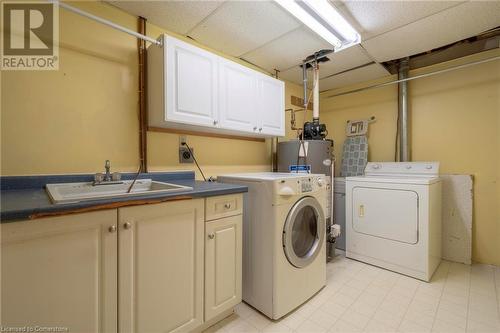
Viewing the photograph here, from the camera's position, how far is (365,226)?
236cm

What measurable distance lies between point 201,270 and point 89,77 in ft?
4.99

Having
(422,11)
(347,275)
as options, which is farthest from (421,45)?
(347,275)

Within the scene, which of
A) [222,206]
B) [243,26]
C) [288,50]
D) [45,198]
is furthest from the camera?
[288,50]

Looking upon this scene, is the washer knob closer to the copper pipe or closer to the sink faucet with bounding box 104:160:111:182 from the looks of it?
the copper pipe

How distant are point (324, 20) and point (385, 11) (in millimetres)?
488

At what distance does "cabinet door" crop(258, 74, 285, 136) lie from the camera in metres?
2.21

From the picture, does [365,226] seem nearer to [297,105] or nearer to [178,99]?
[297,105]

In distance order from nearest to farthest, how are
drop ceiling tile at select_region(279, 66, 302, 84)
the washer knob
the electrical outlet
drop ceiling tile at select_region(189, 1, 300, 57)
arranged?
drop ceiling tile at select_region(189, 1, 300, 57) → the washer knob → the electrical outlet → drop ceiling tile at select_region(279, 66, 302, 84)

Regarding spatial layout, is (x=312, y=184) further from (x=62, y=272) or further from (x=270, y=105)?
(x=62, y=272)

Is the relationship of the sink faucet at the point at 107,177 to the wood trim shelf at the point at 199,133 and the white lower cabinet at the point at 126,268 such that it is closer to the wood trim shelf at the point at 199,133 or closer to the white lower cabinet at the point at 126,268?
the wood trim shelf at the point at 199,133

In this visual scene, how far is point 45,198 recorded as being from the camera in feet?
3.38

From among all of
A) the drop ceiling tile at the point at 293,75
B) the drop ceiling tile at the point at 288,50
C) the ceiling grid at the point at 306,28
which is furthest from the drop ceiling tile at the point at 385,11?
the drop ceiling tile at the point at 293,75

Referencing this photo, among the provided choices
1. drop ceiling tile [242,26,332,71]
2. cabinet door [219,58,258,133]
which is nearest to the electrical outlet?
cabinet door [219,58,258,133]

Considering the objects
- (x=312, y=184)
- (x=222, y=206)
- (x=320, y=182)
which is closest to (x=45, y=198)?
(x=222, y=206)
